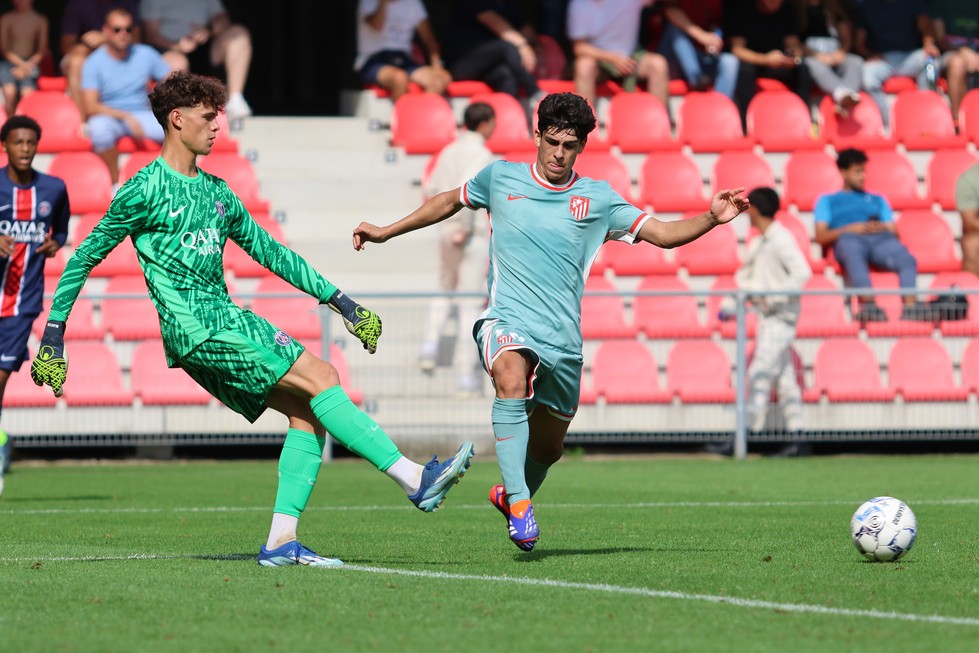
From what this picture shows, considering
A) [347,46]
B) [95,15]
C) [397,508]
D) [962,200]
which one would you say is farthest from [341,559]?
[347,46]

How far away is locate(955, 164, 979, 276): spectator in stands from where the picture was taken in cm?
1560

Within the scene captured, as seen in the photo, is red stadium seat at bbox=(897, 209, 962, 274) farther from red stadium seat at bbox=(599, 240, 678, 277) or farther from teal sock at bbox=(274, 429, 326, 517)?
teal sock at bbox=(274, 429, 326, 517)

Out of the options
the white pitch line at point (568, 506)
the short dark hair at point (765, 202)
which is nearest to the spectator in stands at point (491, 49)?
the short dark hair at point (765, 202)

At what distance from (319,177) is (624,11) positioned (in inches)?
147

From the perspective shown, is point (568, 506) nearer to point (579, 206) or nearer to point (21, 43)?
point (579, 206)

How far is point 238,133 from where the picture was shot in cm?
1762

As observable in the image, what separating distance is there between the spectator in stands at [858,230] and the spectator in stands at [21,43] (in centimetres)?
809

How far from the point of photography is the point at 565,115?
7.23m

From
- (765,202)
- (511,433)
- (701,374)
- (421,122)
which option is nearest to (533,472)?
(511,433)

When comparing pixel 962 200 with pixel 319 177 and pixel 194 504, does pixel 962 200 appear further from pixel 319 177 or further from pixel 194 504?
pixel 194 504

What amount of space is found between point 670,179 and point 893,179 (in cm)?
238

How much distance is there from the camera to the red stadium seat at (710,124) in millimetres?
17359

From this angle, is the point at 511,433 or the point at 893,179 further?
the point at 893,179

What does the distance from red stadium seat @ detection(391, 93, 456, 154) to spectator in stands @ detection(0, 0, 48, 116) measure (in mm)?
3729
